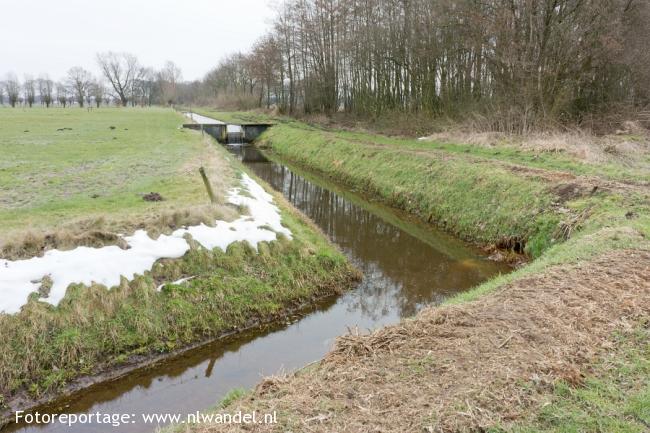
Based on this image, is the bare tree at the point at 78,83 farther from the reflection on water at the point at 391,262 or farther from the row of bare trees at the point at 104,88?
the reflection on water at the point at 391,262

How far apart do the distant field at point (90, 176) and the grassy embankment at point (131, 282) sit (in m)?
0.07

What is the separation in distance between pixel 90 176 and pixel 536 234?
14.8 m

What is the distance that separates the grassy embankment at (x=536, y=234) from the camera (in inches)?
163

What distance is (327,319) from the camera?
885 cm

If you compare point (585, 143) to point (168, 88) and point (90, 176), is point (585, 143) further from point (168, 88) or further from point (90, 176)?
point (168, 88)

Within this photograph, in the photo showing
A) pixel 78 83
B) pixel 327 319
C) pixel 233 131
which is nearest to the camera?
pixel 327 319

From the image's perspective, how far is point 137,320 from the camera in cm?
746

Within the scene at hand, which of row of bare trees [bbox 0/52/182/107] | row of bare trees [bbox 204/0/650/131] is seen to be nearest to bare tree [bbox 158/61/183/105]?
row of bare trees [bbox 0/52/182/107]

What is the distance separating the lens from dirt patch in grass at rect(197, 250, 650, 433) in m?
4.13

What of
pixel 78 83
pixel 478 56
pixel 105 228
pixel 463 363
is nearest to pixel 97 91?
pixel 78 83

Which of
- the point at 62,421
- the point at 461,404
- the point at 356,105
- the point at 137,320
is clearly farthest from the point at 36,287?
the point at 356,105

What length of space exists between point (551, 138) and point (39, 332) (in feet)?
65.4

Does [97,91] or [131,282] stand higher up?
[97,91]

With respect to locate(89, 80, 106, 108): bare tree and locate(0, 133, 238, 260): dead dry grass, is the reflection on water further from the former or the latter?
locate(89, 80, 106, 108): bare tree
